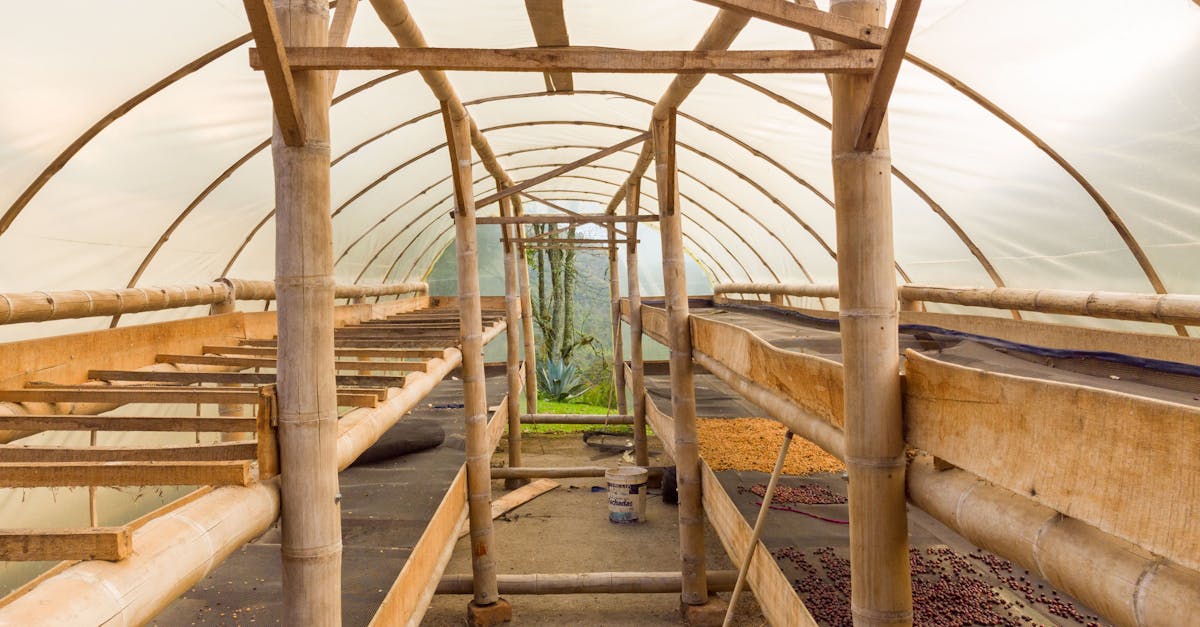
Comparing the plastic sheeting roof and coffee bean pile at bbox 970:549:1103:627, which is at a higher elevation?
the plastic sheeting roof

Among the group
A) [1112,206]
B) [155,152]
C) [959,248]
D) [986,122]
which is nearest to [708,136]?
[959,248]

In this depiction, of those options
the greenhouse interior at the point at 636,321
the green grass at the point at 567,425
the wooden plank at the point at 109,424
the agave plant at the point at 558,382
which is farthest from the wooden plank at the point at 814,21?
the agave plant at the point at 558,382

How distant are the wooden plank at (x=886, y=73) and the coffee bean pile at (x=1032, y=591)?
7.48 ft

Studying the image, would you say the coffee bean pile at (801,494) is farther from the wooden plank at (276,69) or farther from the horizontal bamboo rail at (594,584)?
the wooden plank at (276,69)

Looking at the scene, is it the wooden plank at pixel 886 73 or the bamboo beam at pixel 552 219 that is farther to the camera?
the bamboo beam at pixel 552 219

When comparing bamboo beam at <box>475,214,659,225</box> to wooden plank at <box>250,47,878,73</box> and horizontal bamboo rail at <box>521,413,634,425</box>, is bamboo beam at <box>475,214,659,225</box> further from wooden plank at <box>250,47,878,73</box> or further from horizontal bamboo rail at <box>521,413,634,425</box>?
horizontal bamboo rail at <box>521,413,634,425</box>

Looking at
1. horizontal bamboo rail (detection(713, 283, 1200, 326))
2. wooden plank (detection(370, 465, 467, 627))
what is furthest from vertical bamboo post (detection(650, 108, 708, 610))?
horizontal bamboo rail (detection(713, 283, 1200, 326))

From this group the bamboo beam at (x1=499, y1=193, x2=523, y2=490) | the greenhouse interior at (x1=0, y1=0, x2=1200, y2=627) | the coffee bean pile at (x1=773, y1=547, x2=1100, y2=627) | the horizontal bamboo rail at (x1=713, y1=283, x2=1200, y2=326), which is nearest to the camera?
the greenhouse interior at (x1=0, y1=0, x2=1200, y2=627)

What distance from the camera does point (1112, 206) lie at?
5.09m

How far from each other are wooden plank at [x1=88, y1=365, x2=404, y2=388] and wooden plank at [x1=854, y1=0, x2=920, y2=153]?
287 cm

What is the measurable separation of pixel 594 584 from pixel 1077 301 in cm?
445

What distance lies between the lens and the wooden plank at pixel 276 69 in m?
2.28

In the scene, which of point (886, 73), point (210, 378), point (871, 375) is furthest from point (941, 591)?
point (210, 378)

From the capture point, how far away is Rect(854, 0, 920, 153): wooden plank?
220 centimetres
